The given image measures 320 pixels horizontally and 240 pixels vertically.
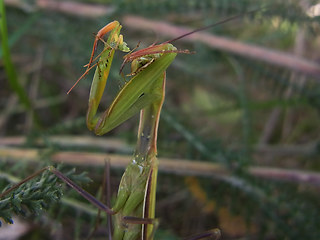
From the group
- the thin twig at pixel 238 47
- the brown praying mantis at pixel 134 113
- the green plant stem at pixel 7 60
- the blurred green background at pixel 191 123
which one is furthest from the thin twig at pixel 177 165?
the thin twig at pixel 238 47

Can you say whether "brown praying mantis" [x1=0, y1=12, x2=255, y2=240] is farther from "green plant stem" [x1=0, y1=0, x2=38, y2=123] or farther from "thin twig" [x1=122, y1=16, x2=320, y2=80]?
"thin twig" [x1=122, y1=16, x2=320, y2=80]

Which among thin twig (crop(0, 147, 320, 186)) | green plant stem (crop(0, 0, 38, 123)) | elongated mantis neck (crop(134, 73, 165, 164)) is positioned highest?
green plant stem (crop(0, 0, 38, 123))

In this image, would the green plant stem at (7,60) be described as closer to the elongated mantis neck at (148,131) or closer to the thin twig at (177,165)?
the thin twig at (177,165)

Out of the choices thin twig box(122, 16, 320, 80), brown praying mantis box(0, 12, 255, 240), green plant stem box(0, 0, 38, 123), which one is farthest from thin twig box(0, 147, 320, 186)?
thin twig box(122, 16, 320, 80)

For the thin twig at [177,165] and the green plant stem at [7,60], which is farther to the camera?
the thin twig at [177,165]

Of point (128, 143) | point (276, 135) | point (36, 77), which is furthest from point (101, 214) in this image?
point (276, 135)

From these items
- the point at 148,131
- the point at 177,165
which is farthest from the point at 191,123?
the point at 148,131
